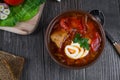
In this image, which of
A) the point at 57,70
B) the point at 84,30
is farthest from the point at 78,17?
the point at 57,70

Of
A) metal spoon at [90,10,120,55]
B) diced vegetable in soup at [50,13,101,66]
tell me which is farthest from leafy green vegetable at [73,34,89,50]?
metal spoon at [90,10,120,55]

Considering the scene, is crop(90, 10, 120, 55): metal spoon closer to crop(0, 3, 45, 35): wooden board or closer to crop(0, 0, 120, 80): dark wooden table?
crop(0, 0, 120, 80): dark wooden table

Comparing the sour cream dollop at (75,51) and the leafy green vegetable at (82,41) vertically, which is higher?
the leafy green vegetable at (82,41)

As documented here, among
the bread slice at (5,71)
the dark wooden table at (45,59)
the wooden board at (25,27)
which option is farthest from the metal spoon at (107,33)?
the bread slice at (5,71)

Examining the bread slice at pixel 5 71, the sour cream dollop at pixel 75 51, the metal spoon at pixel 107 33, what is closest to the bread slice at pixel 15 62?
the bread slice at pixel 5 71

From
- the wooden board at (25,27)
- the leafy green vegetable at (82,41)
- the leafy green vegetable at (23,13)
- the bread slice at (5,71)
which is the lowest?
the bread slice at (5,71)

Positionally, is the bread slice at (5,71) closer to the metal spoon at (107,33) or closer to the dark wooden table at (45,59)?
the dark wooden table at (45,59)

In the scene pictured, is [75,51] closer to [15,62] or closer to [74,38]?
[74,38]
